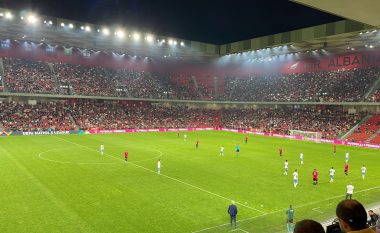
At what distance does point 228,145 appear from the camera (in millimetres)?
47344

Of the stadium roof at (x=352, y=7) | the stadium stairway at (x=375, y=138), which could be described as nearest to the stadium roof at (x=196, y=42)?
the stadium stairway at (x=375, y=138)

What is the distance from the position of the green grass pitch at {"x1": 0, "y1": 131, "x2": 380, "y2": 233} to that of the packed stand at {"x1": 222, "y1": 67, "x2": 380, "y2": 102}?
22.5 metres

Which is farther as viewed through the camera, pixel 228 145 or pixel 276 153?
pixel 228 145

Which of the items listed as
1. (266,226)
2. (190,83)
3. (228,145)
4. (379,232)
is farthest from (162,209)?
(190,83)

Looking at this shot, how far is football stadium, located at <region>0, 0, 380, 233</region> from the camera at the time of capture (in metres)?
17.0

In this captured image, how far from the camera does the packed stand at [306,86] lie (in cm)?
5984

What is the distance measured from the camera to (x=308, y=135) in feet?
187

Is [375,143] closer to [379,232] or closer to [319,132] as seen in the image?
[319,132]

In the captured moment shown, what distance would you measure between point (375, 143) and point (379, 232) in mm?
46933

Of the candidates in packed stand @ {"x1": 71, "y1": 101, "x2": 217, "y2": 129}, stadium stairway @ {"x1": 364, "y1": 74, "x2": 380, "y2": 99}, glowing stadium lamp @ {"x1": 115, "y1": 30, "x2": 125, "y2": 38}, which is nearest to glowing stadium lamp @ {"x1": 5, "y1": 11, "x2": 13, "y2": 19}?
glowing stadium lamp @ {"x1": 115, "y1": 30, "x2": 125, "y2": 38}

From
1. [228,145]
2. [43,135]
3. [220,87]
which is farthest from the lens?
[220,87]

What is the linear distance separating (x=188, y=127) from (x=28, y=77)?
3276 cm

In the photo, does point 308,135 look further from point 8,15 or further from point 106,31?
point 8,15

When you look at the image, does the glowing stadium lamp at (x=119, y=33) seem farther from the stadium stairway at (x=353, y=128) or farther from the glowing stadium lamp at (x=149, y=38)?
the stadium stairway at (x=353, y=128)
